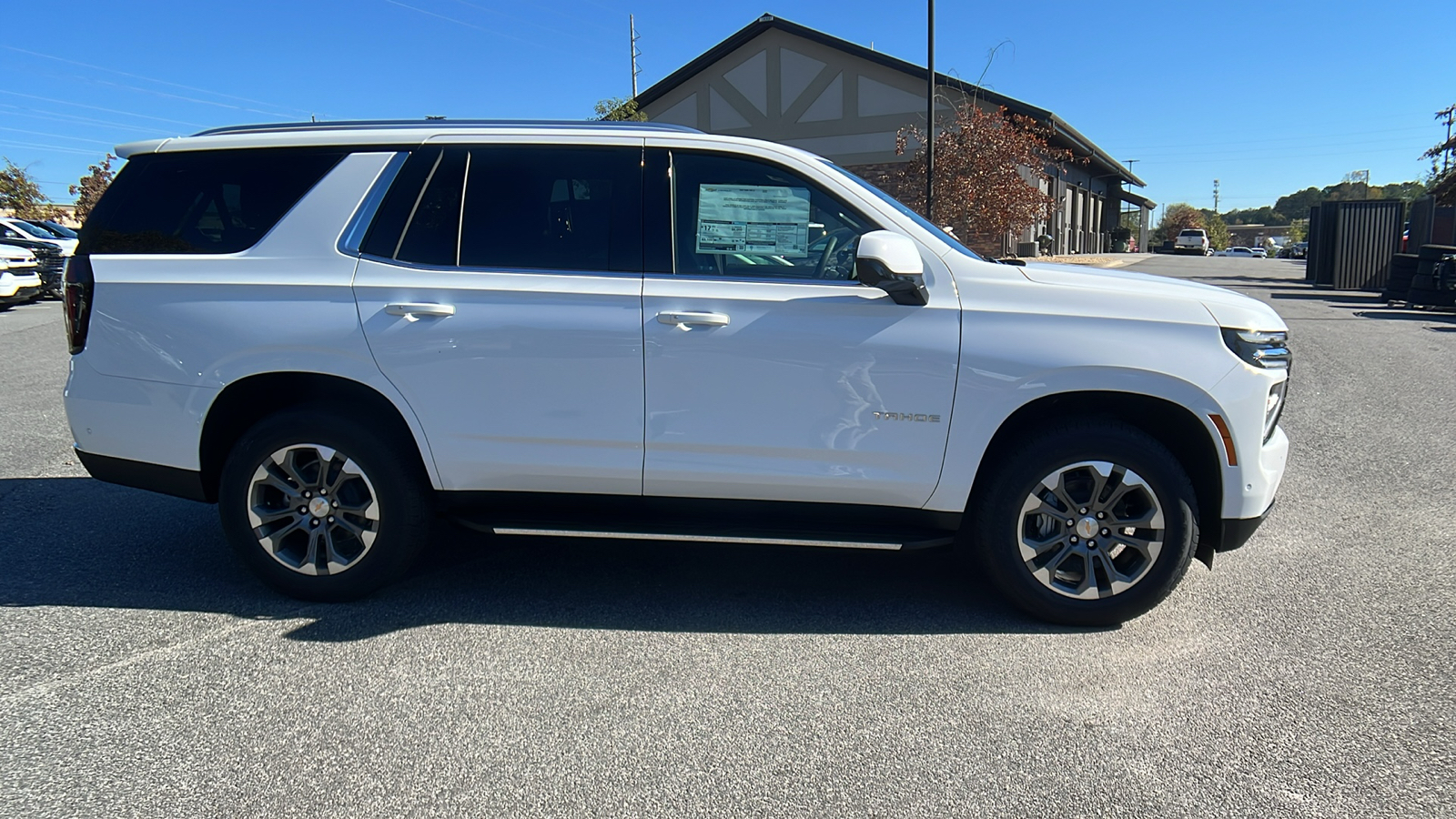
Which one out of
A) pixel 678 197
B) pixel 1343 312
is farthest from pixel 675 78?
pixel 678 197

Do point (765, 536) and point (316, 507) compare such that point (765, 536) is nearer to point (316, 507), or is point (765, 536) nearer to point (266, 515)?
point (316, 507)

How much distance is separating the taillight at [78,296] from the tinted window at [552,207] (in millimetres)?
1602

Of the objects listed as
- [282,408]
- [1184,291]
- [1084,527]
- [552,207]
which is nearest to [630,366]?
[552,207]

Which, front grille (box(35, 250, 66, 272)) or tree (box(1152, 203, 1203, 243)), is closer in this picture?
front grille (box(35, 250, 66, 272))

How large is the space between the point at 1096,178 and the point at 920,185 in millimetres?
26865

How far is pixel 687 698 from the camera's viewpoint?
321 centimetres

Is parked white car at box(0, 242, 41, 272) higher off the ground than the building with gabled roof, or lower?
lower

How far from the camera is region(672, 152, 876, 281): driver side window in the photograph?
380 centimetres

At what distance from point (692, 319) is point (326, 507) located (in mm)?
1748

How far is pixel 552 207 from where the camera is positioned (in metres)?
3.90

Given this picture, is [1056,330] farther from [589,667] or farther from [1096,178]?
[1096,178]

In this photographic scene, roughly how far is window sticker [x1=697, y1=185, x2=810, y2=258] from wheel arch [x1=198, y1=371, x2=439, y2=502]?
1475 millimetres

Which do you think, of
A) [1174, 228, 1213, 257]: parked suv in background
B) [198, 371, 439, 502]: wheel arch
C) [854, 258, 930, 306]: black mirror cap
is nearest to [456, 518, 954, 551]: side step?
[198, 371, 439, 502]: wheel arch

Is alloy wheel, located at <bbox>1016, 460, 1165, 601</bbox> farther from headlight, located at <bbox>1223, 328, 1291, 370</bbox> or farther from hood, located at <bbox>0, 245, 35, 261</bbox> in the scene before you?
hood, located at <bbox>0, 245, 35, 261</bbox>
